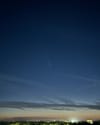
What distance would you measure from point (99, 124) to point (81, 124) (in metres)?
9.12

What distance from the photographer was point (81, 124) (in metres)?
173

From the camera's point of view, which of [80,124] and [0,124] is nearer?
[80,124]

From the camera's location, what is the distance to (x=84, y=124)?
173250mm

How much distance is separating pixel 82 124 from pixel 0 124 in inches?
1874

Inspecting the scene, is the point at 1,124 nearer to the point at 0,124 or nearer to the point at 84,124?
the point at 0,124

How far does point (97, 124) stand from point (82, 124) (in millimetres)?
7853

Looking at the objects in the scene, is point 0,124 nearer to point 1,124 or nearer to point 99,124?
point 1,124

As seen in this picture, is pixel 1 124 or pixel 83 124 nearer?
pixel 83 124

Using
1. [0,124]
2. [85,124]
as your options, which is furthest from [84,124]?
[0,124]

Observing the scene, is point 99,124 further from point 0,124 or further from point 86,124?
point 0,124

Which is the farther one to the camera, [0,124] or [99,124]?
[0,124]

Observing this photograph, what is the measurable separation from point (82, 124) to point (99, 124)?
8590mm

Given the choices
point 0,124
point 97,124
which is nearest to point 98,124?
Result: point 97,124

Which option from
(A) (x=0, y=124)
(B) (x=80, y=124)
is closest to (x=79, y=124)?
(B) (x=80, y=124)
